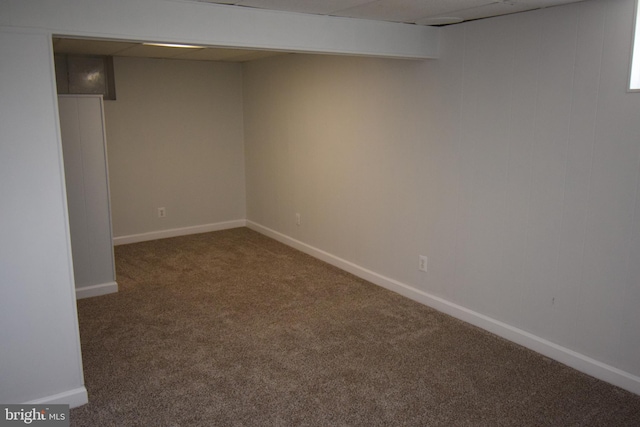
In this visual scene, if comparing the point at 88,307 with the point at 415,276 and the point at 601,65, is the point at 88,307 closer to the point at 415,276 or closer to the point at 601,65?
the point at 415,276

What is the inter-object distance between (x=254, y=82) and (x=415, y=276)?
3227 mm

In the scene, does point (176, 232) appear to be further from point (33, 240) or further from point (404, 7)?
point (404, 7)

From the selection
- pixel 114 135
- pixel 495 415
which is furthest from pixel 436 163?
pixel 114 135

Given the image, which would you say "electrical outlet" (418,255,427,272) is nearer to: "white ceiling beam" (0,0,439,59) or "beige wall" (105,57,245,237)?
"white ceiling beam" (0,0,439,59)

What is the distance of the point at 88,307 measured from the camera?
4137 millimetres

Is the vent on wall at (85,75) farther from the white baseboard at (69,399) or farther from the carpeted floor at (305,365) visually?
the white baseboard at (69,399)

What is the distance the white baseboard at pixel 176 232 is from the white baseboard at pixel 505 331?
173 cm

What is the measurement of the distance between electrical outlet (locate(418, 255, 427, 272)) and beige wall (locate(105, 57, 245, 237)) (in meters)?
3.19

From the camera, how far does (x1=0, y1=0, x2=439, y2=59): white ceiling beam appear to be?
2.41 m

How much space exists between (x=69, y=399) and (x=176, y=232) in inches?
144

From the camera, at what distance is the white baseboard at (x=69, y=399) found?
2719mm

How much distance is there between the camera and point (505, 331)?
3.55 m

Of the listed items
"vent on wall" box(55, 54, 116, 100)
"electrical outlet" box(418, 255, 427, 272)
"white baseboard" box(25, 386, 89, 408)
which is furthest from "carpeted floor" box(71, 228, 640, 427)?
"vent on wall" box(55, 54, 116, 100)

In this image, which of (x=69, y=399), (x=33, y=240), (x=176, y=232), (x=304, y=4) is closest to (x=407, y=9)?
(x=304, y=4)
